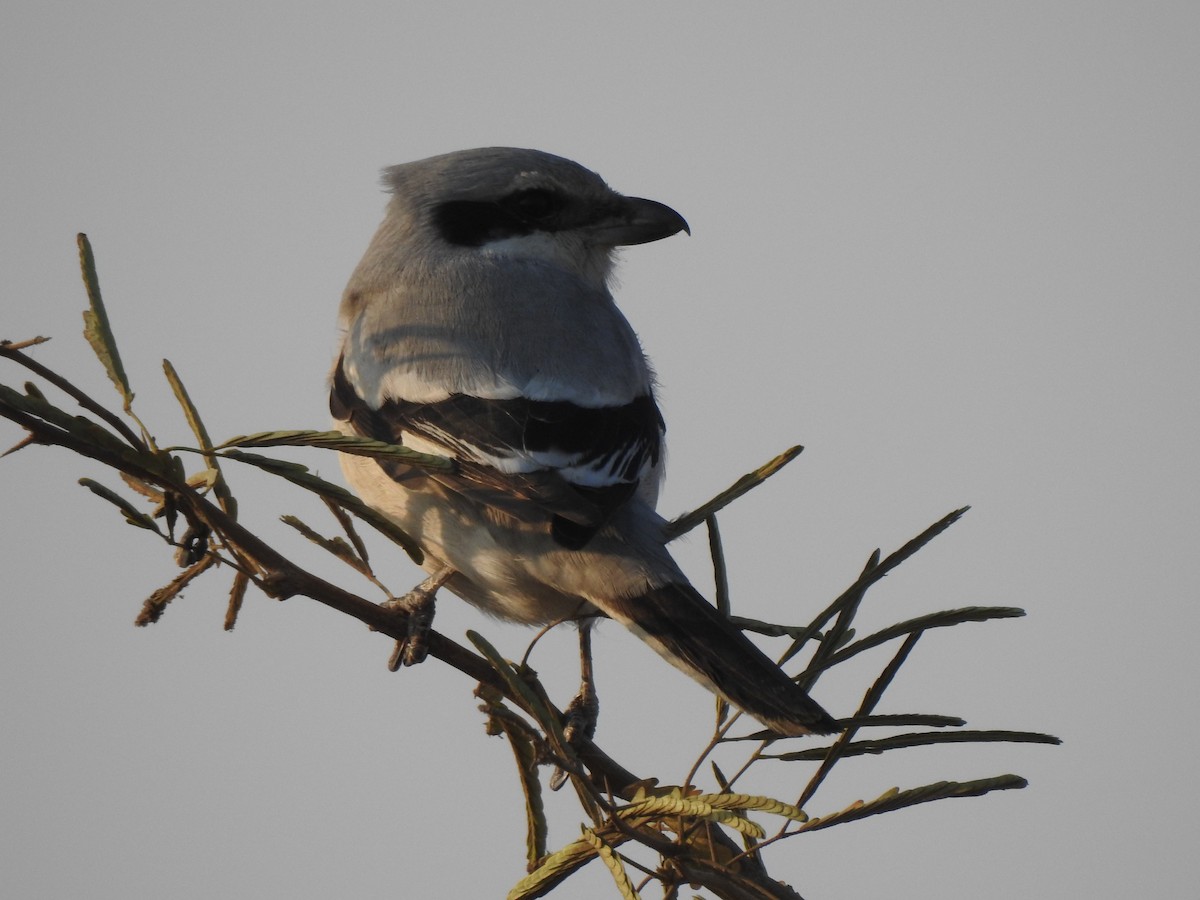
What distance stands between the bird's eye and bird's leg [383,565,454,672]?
4.25ft

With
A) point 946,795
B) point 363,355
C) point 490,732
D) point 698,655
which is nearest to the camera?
point 946,795

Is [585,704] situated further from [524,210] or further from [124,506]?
[124,506]

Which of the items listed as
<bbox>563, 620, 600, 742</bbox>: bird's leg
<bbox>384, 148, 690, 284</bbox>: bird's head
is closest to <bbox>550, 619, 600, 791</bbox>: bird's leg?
<bbox>563, 620, 600, 742</bbox>: bird's leg

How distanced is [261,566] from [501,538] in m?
1.21

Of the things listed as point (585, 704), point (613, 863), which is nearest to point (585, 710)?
point (585, 704)

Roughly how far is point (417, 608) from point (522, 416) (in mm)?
516

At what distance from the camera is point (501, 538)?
9.99 feet

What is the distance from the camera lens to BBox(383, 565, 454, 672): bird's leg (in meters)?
2.96

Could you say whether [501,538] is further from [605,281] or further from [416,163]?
[416,163]

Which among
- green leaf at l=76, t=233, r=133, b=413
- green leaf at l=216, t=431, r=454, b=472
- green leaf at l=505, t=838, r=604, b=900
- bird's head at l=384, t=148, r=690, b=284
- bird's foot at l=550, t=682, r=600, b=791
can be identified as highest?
bird's head at l=384, t=148, r=690, b=284

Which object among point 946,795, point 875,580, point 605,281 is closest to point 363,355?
point 605,281

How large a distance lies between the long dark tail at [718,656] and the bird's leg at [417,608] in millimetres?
438

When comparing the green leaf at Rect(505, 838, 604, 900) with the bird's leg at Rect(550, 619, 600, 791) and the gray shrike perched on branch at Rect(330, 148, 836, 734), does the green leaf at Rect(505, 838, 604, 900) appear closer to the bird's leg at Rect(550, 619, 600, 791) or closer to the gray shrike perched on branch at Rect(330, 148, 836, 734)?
the gray shrike perched on branch at Rect(330, 148, 836, 734)

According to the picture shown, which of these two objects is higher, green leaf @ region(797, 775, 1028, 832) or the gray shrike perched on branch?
the gray shrike perched on branch
